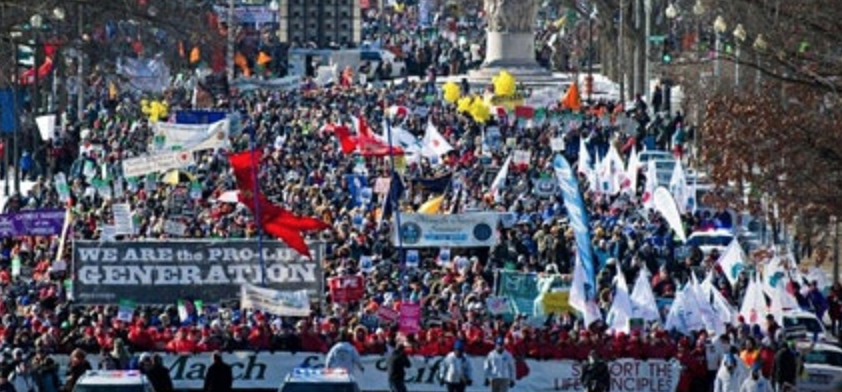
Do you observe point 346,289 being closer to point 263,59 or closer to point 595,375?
point 595,375

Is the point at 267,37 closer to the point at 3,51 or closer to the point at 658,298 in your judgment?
the point at 3,51

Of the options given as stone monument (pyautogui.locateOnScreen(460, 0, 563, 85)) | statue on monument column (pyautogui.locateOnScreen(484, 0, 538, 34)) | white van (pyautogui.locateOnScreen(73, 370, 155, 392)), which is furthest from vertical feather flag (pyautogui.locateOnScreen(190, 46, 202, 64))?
white van (pyautogui.locateOnScreen(73, 370, 155, 392))

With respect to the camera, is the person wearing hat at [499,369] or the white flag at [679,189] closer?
the person wearing hat at [499,369]

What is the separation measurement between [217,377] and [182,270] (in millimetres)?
4096

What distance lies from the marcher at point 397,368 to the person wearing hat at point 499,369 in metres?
0.91

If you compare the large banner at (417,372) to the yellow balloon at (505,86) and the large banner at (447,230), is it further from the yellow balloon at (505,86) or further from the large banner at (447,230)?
the yellow balloon at (505,86)

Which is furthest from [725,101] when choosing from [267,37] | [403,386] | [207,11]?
[267,37]

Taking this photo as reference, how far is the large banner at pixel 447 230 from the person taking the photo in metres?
46.2

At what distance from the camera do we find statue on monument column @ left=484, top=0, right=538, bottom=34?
91.8m

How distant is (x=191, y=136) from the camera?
57375 mm

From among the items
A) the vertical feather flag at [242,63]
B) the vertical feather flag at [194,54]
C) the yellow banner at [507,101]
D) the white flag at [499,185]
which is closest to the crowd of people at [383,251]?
the white flag at [499,185]

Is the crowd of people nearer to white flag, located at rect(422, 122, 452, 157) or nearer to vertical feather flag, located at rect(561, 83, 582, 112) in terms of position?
white flag, located at rect(422, 122, 452, 157)

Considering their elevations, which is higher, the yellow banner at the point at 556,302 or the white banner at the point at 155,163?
the white banner at the point at 155,163

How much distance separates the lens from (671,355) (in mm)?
39500
